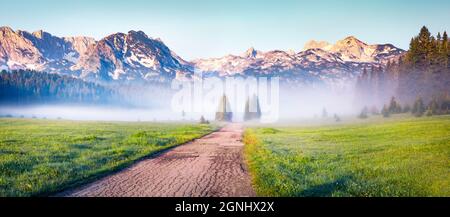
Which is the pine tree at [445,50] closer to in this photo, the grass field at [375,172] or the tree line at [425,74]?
the tree line at [425,74]

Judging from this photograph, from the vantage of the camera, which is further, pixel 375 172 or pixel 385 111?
pixel 385 111

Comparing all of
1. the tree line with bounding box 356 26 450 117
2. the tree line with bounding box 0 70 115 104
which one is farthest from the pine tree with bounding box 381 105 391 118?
the tree line with bounding box 0 70 115 104

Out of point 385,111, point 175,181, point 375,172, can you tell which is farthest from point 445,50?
point 385,111

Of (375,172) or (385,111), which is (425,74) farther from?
(385,111)

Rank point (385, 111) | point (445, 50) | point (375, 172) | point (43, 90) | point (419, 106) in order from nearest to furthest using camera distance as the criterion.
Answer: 1. point (445, 50)
2. point (375, 172)
3. point (419, 106)
4. point (385, 111)
5. point (43, 90)

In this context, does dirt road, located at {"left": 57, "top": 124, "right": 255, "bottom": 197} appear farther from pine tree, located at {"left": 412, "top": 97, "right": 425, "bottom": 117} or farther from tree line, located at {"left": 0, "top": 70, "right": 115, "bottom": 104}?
tree line, located at {"left": 0, "top": 70, "right": 115, "bottom": 104}

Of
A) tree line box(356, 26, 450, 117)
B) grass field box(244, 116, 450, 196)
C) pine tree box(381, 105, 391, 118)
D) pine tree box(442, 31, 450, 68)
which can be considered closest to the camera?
grass field box(244, 116, 450, 196)

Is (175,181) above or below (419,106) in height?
below

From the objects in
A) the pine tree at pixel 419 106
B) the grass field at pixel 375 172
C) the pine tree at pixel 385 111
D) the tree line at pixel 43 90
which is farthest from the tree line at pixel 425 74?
the tree line at pixel 43 90

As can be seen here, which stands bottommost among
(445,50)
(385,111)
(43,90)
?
(385,111)

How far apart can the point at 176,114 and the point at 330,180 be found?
152351mm
